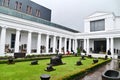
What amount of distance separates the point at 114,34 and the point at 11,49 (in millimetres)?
24091

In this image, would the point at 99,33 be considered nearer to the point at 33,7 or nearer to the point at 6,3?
the point at 33,7

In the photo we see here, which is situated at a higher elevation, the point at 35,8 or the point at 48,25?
the point at 35,8

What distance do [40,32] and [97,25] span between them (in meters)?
20.4

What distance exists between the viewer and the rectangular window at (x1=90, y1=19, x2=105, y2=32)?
129 ft

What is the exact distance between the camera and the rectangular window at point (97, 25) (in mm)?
39344

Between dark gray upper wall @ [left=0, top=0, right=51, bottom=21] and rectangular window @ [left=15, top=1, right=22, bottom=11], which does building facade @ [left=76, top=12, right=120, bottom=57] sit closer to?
dark gray upper wall @ [left=0, top=0, right=51, bottom=21]

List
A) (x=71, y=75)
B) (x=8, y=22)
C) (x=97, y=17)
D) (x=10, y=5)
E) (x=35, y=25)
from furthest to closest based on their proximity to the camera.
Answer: (x=97, y=17)
(x=10, y=5)
(x=35, y=25)
(x=8, y=22)
(x=71, y=75)

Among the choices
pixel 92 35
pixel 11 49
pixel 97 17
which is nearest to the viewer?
pixel 11 49

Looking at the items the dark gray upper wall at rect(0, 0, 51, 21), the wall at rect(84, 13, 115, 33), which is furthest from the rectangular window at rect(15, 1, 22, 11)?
the wall at rect(84, 13, 115, 33)

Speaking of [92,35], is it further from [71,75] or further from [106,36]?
[71,75]

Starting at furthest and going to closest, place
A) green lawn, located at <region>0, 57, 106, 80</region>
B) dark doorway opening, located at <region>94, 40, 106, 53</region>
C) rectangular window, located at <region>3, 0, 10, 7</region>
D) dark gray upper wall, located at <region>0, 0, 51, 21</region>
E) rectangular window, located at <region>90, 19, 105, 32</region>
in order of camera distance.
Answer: rectangular window, located at <region>90, 19, 105, 32</region> < dark doorway opening, located at <region>94, 40, 106, 53</region> < dark gray upper wall, located at <region>0, 0, 51, 21</region> < rectangular window, located at <region>3, 0, 10, 7</region> < green lawn, located at <region>0, 57, 106, 80</region>

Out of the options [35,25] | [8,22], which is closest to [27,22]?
[35,25]

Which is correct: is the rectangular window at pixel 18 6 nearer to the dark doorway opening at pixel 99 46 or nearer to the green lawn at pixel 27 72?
the green lawn at pixel 27 72

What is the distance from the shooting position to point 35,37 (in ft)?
104
